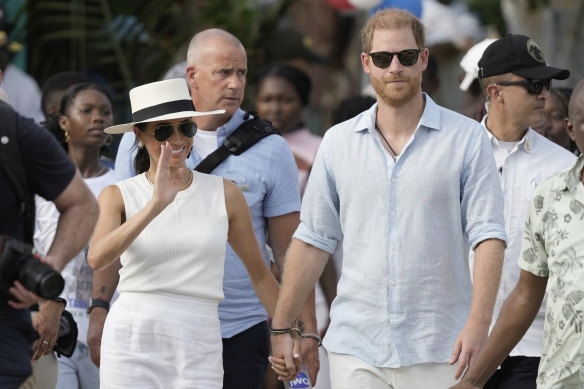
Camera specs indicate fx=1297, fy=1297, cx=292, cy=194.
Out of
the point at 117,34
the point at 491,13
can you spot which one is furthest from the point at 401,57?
the point at 491,13

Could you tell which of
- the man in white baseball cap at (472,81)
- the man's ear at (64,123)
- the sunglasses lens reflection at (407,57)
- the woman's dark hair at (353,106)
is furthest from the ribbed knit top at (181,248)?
the woman's dark hair at (353,106)

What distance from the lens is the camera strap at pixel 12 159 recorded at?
14.7ft

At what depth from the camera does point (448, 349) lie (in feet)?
18.0

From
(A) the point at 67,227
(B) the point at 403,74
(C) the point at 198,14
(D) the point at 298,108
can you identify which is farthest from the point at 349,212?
(C) the point at 198,14

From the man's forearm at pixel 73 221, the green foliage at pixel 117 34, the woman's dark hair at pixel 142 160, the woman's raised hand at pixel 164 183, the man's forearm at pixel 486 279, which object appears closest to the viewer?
the man's forearm at pixel 73 221

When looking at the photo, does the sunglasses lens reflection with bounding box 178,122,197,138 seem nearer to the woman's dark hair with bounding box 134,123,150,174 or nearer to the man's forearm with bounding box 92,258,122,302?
the woman's dark hair with bounding box 134,123,150,174

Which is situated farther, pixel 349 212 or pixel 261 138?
pixel 261 138

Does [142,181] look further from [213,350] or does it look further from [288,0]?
[288,0]

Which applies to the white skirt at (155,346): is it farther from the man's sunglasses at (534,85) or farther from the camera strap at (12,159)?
the man's sunglasses at (534,85)

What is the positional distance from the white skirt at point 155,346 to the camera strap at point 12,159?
3.52 feet

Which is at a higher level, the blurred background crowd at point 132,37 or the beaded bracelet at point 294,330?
the blurred background crowd at point 132,37

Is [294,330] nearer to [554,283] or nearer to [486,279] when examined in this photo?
[486,279]

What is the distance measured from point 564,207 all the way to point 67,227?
1848 mm

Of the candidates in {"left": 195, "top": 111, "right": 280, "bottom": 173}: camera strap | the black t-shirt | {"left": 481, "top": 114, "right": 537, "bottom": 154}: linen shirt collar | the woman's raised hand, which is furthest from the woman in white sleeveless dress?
{"left": 481, "top": 114, "right": 537, "bottom": 154}: linen shirt collar
